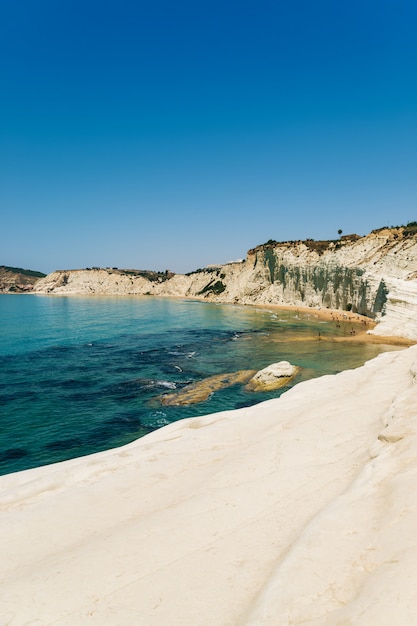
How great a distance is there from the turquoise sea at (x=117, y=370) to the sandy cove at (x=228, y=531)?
26.9 ft

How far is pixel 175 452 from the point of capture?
9.97 m

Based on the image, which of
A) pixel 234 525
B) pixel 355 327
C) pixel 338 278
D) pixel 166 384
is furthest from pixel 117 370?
pixel 338 278

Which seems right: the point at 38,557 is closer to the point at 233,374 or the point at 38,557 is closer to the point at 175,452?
the point at 175,452

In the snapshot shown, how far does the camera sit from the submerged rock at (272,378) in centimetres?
2566

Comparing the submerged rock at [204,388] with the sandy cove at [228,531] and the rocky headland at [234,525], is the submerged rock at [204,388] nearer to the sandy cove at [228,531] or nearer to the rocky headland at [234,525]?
the rocky headland at [234,525]

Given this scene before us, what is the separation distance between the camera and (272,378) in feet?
86.6

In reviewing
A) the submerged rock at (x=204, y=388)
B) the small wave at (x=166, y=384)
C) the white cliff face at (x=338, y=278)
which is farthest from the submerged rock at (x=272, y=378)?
the white cliff face at (x=338, y=278)

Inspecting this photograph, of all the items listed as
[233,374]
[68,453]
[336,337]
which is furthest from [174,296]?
[68,453]

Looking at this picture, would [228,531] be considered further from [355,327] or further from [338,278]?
[338,278]

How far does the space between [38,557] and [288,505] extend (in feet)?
15.1

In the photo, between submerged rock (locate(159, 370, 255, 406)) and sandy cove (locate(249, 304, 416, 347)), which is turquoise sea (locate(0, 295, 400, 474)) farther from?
sandy cove (locate(249, 304, 416, 347))

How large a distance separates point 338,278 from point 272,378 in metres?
57.1

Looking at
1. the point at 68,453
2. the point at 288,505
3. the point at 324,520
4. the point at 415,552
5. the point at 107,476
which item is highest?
the point at 415,552

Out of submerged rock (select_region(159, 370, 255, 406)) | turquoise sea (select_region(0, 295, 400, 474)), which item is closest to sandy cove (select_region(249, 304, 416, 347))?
turquoise sea (select_region(0, 295, 400, 474))
